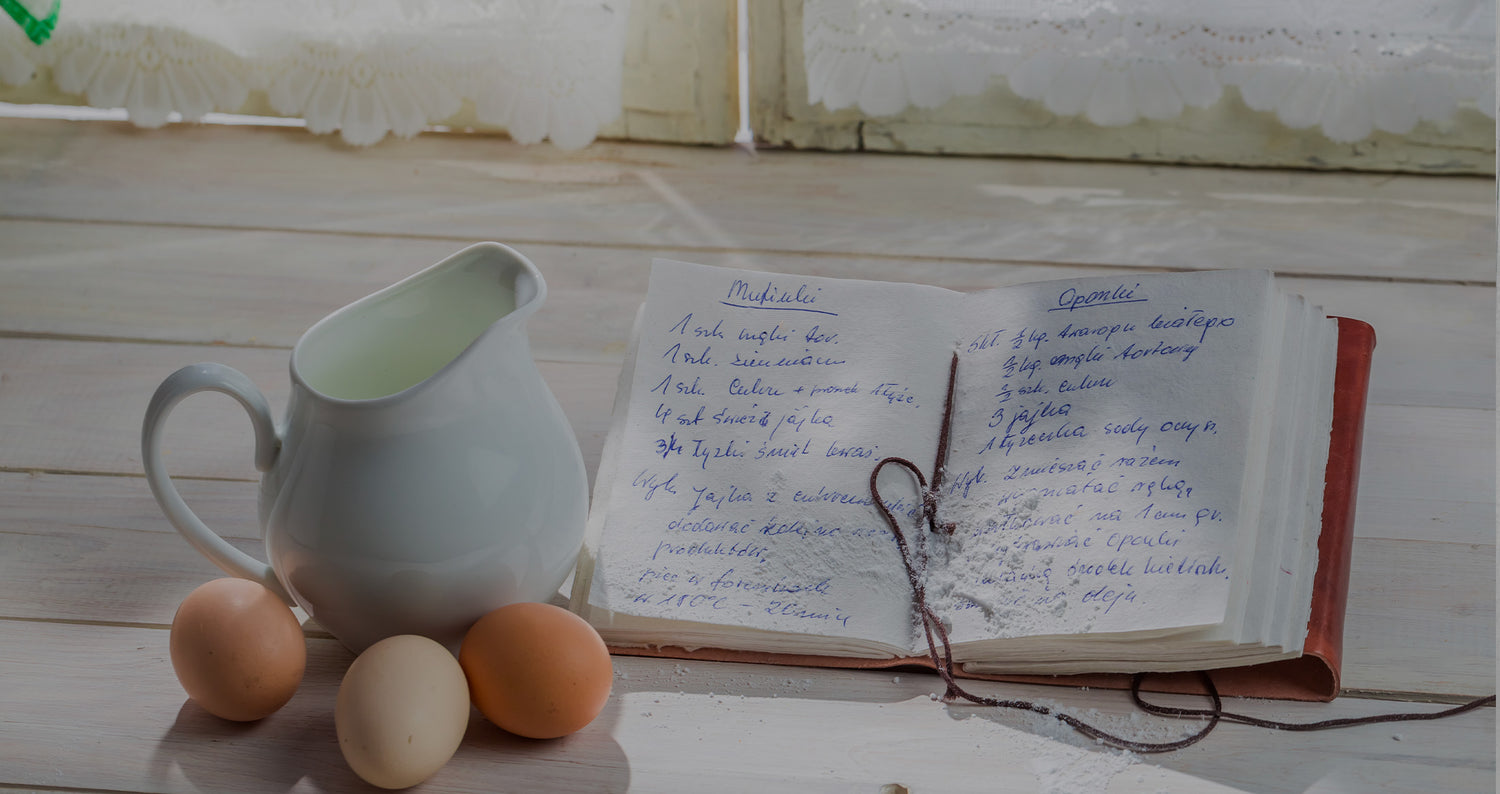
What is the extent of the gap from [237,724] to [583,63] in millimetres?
735

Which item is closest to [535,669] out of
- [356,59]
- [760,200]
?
[760,200]

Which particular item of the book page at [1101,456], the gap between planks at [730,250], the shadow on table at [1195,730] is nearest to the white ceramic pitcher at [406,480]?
the shadow on table at [1195,730]

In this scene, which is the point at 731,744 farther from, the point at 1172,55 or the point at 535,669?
the point at 1172,55

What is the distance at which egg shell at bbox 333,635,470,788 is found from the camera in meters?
0.49

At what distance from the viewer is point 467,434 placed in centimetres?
53

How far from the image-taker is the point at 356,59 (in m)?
1.13

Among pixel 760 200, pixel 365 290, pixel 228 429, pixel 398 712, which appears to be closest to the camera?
pixel 398 712

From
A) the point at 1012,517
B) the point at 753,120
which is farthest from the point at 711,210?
the point at 1012,517

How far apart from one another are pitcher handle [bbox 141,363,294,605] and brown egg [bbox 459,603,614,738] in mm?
124

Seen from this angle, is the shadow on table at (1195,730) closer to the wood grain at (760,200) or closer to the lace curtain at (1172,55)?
the wood grain at (760,200)

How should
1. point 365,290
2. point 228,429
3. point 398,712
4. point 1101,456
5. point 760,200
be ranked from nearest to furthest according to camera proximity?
point 398,712 → point 1101,456 → point 228,429 → point 365,290 → point 760,200

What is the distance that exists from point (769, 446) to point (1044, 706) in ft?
0.66

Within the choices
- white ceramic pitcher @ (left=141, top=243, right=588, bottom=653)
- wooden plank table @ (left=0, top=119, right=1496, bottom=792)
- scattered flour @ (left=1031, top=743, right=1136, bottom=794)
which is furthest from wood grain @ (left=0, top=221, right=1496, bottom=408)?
scattered flour @ (left=1031, top=743, right=1136, bottom=794)

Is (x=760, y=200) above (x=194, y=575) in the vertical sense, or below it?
above
